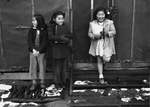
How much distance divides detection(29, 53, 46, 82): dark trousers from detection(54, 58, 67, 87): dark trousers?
30cm

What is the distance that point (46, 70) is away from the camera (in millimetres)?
8258

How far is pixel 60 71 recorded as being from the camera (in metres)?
8.05

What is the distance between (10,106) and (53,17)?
7.61 ft

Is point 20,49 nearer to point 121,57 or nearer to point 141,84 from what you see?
point 121,57

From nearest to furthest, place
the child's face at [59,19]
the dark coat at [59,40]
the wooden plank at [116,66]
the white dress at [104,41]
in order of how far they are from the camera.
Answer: the child's face at [59,19] < the dark coat at [59,40] < the white dress at [104,41] < the wooden plank at [116,66]

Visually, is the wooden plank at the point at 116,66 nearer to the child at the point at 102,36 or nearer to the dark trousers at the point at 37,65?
the child at the point at 102,36

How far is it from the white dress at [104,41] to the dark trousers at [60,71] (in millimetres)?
830

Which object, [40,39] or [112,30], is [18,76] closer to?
[40,39]

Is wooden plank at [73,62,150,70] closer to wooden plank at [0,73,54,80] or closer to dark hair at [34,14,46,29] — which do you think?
wooden plank at [0,73,54,80]

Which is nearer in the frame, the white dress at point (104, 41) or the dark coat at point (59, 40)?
the dark coat at point (59, 40)

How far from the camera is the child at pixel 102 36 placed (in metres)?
7.68

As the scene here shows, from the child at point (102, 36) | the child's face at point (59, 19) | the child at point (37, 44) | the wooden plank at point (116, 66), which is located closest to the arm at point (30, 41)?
the child at point (37, 44)

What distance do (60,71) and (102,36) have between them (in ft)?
4.54

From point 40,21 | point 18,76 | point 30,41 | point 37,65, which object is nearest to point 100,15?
point 40,21
